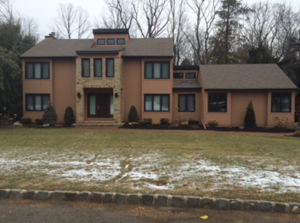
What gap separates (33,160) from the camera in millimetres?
8000

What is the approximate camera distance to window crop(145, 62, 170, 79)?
68.9ft

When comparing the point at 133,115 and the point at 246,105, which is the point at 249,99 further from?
the point at 133,115

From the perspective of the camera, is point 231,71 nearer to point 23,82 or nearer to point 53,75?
point 53,75

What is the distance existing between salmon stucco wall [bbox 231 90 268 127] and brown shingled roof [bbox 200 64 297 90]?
69 centimetres

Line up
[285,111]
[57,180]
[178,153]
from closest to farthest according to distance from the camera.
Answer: [57,180] → [178,153] → [285,111]

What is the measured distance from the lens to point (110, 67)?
802 inches

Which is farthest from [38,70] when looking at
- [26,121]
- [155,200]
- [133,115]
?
[155,200]

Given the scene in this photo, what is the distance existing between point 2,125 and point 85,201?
699 inches

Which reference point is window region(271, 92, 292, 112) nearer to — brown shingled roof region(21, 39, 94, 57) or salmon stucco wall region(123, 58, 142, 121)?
salmon stucco wall region(123, 58, 142, 121)

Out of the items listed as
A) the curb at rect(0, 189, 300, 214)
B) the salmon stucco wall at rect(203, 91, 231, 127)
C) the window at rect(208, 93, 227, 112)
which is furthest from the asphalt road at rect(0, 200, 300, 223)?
the window at rect(208, 93, 227, 112)

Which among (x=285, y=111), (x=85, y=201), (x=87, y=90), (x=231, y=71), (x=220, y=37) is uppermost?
(x=220, y=37)

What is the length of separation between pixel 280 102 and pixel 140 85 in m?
10.9

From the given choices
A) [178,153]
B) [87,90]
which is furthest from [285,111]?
[87,90]

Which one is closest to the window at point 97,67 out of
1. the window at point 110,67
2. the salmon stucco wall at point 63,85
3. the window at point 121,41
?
the window at point 110,67
